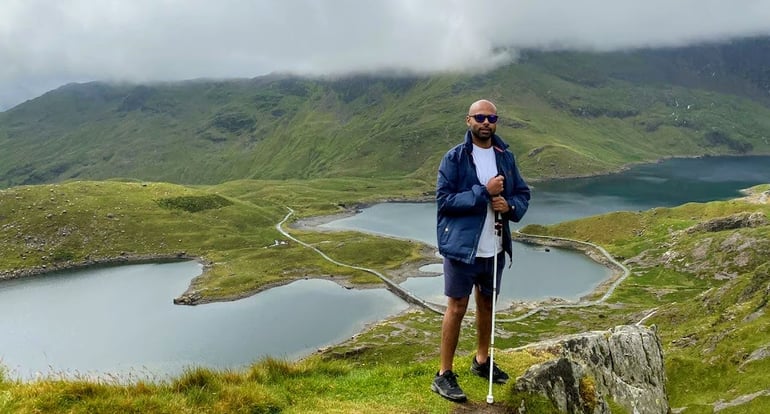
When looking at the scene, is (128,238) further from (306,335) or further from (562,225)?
(562,225)

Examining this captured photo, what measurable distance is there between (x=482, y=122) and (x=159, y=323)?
9916 cm

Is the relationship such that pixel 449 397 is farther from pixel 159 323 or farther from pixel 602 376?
pixel 159 323

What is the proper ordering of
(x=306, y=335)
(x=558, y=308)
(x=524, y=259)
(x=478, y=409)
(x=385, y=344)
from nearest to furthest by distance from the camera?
(x=478, y=409) < (x=385, y=344) < (x=306, y=335) < (x=558, y=308) < (x=524, y=259)

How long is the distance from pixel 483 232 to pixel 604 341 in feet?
19.9

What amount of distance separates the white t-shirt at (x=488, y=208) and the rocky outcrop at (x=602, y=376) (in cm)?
256

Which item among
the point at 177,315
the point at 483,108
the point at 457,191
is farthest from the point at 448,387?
the point at 177,315

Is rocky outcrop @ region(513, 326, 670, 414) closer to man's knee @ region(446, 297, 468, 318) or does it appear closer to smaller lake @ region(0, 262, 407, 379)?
man's knee @ region(446, 297, 468, 318)

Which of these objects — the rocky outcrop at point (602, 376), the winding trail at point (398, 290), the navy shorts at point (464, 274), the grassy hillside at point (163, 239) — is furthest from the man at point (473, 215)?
the grassy hillside at point (163, 239)

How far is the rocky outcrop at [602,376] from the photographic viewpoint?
32.2 feet

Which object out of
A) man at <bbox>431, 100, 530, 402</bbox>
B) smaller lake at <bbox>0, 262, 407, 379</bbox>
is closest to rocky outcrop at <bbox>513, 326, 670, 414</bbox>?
man at <bbox>431, 100, 530, 402</bbox>

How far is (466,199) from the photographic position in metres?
9.88

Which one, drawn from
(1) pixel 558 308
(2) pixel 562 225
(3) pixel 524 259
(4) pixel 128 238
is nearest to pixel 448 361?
(1) pixel 558 308

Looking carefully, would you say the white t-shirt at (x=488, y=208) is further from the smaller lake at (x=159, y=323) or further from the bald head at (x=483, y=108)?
the smaller lake at (x=159, y=323)

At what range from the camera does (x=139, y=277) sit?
13362cm
